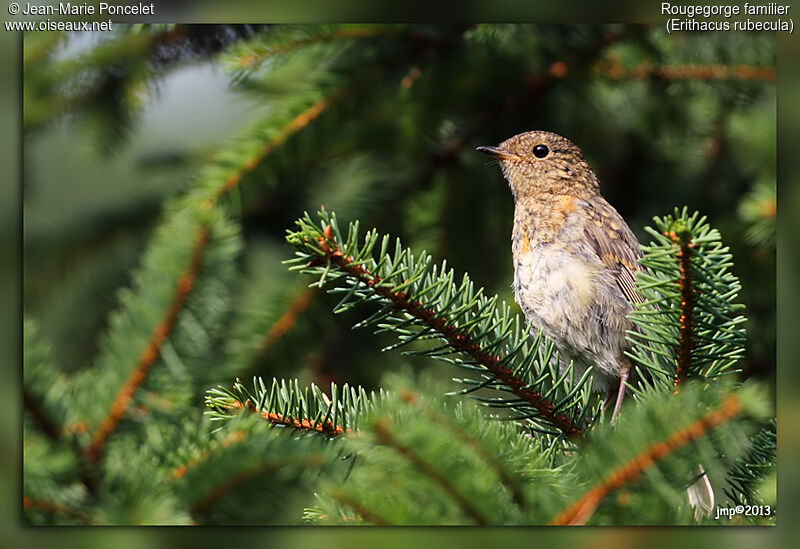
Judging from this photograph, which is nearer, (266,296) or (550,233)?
(550,233)

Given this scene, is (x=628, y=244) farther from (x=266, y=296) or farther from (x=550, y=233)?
(x=266, y=296)

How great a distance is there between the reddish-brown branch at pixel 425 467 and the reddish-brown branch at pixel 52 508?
70cm

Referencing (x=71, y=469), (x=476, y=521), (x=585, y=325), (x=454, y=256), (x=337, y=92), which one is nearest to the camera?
(x=476, y=521)

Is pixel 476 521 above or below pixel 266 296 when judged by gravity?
below

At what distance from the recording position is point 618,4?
190 cm

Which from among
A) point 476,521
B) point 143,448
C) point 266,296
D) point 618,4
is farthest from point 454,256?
point 476,521

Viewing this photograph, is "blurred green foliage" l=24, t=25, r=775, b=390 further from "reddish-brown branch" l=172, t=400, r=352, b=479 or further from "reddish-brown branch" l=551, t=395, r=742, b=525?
"reddish-brown branch" l=551, t=395, r=742, b=525

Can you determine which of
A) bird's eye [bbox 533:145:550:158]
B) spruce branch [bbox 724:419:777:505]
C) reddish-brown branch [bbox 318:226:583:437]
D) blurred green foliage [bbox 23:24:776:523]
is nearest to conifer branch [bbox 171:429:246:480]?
blurred green foliage [bbox 23:24:776:523]

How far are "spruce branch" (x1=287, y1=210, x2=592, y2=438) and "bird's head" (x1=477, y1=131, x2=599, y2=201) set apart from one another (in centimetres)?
94

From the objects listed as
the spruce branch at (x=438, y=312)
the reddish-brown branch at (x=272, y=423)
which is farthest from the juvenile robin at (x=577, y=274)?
the reddish-brown branch at (x=272, y=423)

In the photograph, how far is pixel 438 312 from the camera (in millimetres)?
1336

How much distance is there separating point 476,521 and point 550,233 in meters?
1.14

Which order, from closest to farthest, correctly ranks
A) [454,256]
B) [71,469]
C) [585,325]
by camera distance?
[71,469] → [585,325] → [454,256]

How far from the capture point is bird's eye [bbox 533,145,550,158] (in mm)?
2402
